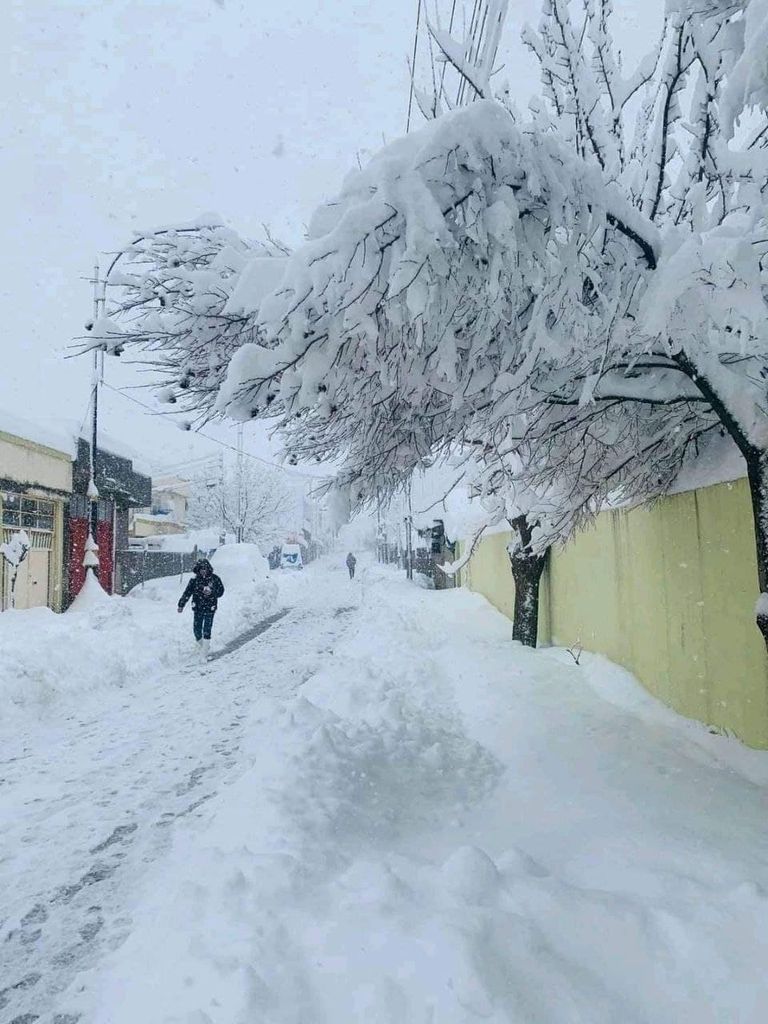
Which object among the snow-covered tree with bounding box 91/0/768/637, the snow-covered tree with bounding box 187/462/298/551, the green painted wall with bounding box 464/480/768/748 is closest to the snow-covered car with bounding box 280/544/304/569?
the snow-covered tree with bounding box 187/462/298/551

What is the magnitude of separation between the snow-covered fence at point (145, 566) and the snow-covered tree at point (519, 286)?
2211 cm

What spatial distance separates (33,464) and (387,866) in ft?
56.5

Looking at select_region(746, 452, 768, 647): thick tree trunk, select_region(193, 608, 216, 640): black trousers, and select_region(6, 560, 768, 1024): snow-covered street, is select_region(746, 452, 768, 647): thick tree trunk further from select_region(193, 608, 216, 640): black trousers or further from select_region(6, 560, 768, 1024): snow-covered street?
select_region(193, 608, 216, 640): black trousers

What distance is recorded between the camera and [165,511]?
187 feet

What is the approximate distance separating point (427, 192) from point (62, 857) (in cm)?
430

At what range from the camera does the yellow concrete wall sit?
628 inches

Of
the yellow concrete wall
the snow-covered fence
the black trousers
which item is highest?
the yellow concrete wall

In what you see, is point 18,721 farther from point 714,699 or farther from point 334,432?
point 714,699

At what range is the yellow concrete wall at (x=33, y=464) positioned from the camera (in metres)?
16.0

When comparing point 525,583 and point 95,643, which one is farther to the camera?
point 95,643

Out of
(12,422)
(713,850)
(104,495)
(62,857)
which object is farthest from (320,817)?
(104,495)

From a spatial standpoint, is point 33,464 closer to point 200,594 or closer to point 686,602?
point 200,594

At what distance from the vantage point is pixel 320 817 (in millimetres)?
3973

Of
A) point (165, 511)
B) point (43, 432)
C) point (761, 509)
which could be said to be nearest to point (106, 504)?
point (43, 432)
